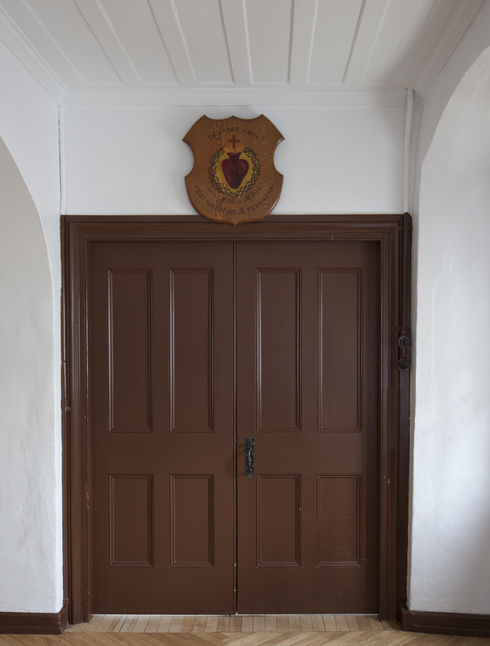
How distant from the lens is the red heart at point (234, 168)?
2.48 m

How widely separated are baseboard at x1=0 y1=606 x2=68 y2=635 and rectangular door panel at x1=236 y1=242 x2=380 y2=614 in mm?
932

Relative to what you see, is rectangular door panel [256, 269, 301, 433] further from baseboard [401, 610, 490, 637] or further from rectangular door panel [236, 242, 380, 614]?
baseboard [401, 610, 490, 637]

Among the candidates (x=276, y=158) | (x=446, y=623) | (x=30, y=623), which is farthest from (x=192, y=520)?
(x=276, y=158)

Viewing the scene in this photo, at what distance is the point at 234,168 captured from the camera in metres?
2.48

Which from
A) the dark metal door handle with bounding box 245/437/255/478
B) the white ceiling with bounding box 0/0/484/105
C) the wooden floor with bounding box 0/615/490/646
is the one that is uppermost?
the white ceiling with bounding box 0/0/484/105

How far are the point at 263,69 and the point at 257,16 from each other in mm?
385

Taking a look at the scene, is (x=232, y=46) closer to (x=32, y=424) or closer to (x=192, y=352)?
(x=192, y=352)

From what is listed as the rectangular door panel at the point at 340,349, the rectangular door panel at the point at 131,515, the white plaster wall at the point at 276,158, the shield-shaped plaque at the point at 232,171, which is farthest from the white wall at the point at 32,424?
the rectangular door panel at the point at 340,349

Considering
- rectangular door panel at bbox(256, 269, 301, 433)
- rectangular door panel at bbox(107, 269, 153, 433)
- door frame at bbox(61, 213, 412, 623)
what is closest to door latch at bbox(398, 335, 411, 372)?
door frame at bbox(61, 213, 412, 623)

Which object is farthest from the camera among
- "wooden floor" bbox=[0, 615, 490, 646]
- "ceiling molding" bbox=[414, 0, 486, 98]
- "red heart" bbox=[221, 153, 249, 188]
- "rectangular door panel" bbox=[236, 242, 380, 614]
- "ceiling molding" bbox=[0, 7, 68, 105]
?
"rectangular door panel" bbox=[236, 242, 380, 614]

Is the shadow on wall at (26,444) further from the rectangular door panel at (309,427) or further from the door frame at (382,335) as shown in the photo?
the rectangular door panel at (309,427)

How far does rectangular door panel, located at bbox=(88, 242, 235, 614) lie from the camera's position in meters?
2.59

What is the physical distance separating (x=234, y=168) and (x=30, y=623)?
2490mm

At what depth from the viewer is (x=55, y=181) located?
246 centimetres
